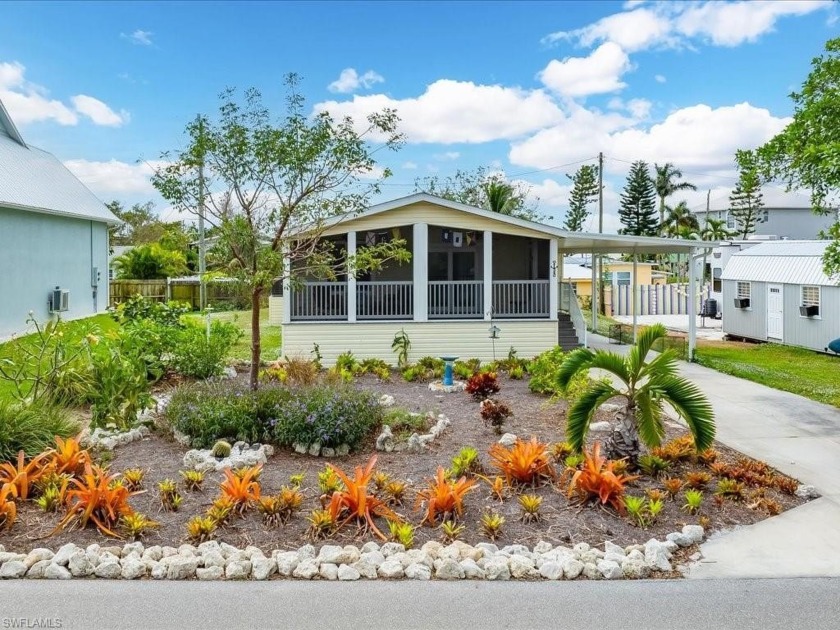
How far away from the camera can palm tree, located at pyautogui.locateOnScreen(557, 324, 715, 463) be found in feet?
19.0

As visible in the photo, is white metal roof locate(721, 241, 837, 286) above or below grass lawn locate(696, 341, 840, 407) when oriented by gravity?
above

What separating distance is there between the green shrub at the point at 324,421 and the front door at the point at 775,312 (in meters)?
15.0

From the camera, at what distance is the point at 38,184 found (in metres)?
19.9

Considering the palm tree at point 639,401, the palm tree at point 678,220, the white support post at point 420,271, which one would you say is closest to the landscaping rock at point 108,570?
the palm tree at point 639,401

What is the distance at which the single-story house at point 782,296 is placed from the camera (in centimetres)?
1634

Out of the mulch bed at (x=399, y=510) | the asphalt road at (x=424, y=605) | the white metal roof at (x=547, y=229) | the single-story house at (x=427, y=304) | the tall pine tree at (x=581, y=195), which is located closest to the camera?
the asphalt road at (x=424, y=605)

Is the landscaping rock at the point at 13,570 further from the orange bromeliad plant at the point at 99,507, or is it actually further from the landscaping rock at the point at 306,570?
the landscaping rock at the point at 306,570

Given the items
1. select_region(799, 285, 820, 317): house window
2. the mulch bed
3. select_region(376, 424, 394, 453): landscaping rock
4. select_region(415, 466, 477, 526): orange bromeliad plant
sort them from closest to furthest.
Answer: the mulch bed, select_region(415, 466, 477, 526): orange bromeliad plant, select_region(376, 424, 394, 453): landscaping rock, select_region(799, 285, 820, 317): house window

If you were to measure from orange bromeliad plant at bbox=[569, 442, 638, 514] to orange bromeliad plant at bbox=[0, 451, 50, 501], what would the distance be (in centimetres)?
429

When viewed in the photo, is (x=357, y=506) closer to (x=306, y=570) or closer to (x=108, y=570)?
(x=306, y=570)

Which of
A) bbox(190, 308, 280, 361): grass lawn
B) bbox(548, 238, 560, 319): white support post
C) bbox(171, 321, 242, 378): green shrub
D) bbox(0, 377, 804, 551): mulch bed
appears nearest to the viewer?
bbox(0, 377, 804, 551): mulch bed

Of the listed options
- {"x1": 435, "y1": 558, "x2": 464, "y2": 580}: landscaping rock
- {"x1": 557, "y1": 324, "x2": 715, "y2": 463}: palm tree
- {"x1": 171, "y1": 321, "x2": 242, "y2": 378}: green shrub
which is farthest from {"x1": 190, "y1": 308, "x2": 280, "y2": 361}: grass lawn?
{"x1": 435, "y1": 558, "x2": 464, "y2": 580}: landscaping rock

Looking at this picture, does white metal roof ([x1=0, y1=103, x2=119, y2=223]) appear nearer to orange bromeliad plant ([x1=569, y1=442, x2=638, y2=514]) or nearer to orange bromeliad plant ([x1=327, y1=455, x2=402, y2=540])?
orange bromeliad plant ([x1=327, y1=455, x2=402, y2=540])

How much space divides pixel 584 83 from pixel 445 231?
22.1 ft
